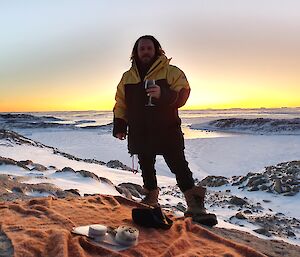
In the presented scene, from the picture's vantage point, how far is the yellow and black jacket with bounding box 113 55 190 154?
439cm

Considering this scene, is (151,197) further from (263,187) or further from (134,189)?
(263,187)

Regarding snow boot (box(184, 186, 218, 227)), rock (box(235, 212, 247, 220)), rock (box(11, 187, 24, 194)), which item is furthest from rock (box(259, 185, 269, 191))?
rock (box(11, 187, 24, 194))

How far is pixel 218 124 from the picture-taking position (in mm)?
42844

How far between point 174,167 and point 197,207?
0.58m

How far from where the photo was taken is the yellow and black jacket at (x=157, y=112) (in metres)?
4.39

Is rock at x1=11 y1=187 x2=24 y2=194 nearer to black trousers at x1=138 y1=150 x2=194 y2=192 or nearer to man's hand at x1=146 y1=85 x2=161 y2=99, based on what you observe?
black trousers at x1=138 y1=150 x2=194 y2=192

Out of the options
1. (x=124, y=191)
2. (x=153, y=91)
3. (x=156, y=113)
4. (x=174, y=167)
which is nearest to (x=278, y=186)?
(x=124, y=191)

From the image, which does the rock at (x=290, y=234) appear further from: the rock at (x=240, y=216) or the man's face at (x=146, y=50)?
the man's face at (x=146, y=50)

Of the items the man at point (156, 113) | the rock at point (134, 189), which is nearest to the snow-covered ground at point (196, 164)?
the rock at point (134, 189)

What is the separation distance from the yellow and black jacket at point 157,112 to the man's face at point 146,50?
110 mm

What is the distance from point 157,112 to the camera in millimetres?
4387

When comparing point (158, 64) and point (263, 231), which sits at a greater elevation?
point (158, 64)

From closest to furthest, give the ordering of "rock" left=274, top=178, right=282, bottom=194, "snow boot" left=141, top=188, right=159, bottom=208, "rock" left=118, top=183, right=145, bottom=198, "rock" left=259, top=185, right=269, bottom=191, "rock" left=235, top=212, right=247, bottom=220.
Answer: "snow boot" left=141, top=188, right=159, bottom=208
"rock" left=235, top=212, right=247, bottom=220
"rock" left=118, top=183, right=145, bottom=198
"rock" left=274, top=178, right=282, bottom=194
"rock" left=259, top=185, right=269, bottom=191

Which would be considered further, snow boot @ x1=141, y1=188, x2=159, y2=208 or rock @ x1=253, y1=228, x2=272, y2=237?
rock @ x1=253, y1=228, x2=272, y2=237
